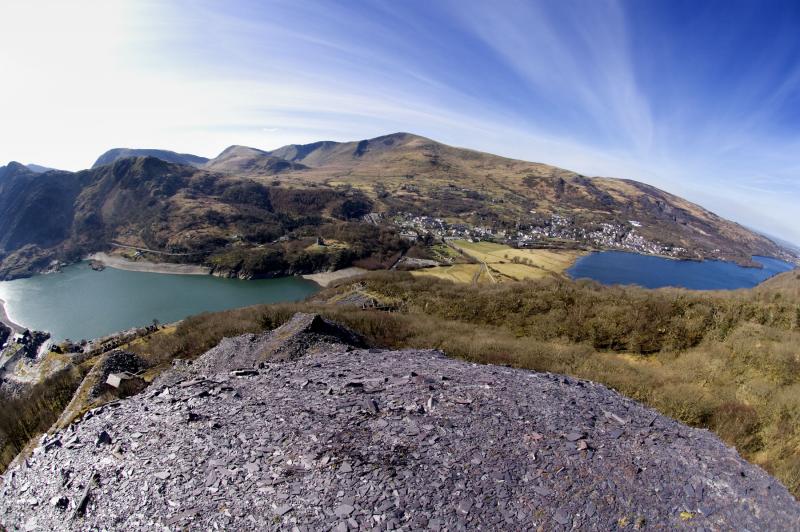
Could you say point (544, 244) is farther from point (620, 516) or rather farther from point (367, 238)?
point (620, 516)

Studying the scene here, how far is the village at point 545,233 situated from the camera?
124 meters

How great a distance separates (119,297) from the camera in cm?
7962

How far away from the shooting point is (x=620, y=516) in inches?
224

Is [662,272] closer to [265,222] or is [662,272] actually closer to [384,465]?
[384,465]

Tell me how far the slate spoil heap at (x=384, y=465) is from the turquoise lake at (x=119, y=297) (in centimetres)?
6495

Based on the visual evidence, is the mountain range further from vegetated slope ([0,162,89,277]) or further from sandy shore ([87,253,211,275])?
sandy shore ([87,253,211,275])

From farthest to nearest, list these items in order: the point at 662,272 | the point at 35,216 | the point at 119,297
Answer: the point at 35,216, the point at 662,272, the point at 119,297

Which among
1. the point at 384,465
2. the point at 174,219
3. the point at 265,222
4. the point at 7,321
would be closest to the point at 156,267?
the point at 174,219

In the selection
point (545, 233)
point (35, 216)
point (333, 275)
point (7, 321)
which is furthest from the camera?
point (35, 216)

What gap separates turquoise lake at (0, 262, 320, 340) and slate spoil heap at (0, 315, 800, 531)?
64.9 metres

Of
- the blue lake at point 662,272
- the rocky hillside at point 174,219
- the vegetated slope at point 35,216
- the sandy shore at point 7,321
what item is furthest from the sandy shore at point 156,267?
the blue lake at point 662,272

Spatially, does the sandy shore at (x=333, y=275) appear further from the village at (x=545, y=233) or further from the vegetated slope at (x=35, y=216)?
the vegetated slope at (x=35, y=216)

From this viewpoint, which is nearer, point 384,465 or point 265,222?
point 384,465

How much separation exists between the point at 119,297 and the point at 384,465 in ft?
317
